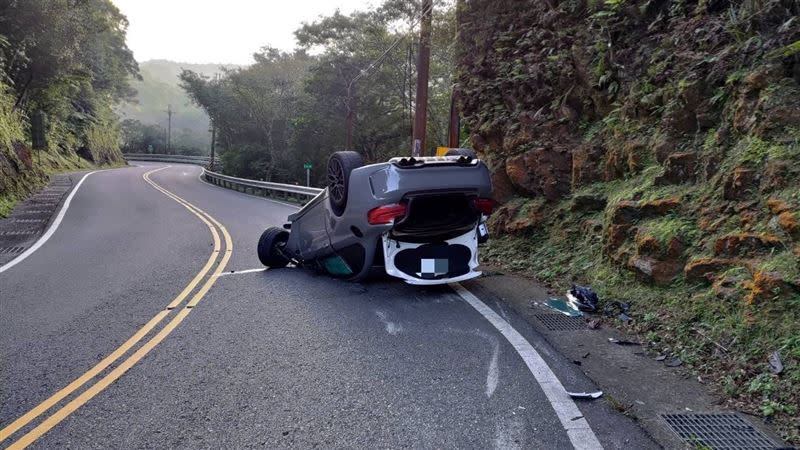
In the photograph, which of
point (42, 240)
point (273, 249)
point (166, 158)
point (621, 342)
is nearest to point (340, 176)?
point (273, 249)

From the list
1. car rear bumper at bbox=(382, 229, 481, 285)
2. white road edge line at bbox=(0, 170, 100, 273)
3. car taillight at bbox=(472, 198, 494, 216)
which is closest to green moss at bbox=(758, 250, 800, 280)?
car taillight at bbox=(472, 198, 494, 216)

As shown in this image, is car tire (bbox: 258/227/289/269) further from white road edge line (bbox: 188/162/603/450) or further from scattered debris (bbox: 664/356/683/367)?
scattered debris (bbox: 664/356/683/367)

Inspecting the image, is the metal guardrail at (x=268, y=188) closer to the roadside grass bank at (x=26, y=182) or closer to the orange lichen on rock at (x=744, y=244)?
the roadside grass bank at (x=26, y=182)

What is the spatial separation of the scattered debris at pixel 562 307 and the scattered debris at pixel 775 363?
190 cm

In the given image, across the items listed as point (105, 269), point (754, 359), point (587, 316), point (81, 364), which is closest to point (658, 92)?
point (587, 316)

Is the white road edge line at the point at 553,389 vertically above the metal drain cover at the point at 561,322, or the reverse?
the metal drain cover at the point at 561,322

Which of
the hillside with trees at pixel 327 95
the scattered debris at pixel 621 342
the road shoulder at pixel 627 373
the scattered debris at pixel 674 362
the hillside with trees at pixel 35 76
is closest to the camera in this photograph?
the road shoulder at pixel 627 373

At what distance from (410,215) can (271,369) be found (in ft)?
8.33

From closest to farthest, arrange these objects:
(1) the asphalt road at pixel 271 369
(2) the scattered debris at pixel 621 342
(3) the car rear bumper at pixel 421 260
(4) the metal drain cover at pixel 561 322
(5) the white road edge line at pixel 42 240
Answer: (1) the asphalt road at pixel 271 369
(2) the scattered debris at pixel 621 342
(4) the metal drain cover at pixel 561 322
(3) the car rear bumper at pixel 421 260
(5) the white road edge line at pixel 42 240

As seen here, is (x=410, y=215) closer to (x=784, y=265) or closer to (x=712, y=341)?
(x=712, y=341)

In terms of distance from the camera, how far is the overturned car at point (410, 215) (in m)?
6.07

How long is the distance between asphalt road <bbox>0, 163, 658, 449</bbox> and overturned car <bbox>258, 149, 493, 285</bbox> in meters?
0.42

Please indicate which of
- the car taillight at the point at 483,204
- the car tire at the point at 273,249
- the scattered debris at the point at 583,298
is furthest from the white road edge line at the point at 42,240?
the scattered debris at the point at 583,298

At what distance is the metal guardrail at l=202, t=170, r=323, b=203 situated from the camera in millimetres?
21670
